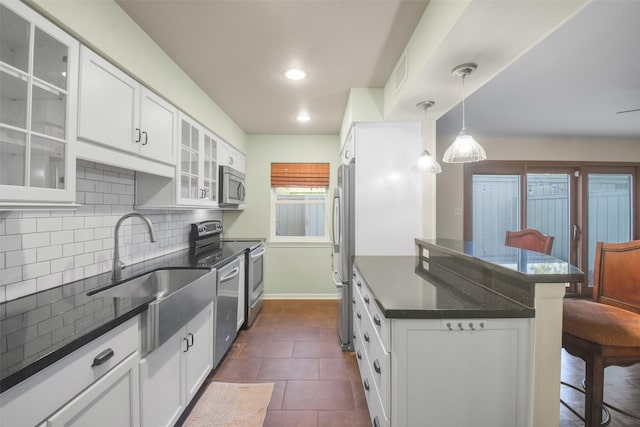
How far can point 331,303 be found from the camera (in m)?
4.04

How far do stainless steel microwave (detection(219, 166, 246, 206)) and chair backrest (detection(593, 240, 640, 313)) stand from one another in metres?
3.24

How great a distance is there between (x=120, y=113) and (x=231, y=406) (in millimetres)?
1948

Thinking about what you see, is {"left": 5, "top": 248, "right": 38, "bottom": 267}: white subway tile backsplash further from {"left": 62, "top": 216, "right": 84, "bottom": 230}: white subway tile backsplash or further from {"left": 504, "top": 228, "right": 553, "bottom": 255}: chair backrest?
{"left": 504, "top": 228, "right": 553, "bottom": 255}: chair backrest

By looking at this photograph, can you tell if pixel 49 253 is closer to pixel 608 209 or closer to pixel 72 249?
pixel 72 249

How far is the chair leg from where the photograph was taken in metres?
1.45

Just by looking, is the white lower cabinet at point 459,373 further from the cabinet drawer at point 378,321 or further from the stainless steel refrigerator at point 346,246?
Result: the stainless steel refrigerator at point 346,246

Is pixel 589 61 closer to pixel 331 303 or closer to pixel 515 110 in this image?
pixel 515 110

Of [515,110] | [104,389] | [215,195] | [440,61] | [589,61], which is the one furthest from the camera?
[515,110]

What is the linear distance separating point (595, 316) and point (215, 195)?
3.14 meters

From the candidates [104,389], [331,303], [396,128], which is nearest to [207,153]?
[396,128]

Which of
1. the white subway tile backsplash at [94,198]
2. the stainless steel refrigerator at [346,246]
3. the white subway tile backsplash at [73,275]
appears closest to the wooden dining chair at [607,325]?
the stainless steel refrigerator at [346,246]

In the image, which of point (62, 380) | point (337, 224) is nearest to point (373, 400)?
point (62, 380)

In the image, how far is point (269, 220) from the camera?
166 inches

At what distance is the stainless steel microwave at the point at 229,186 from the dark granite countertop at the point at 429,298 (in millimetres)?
1828
